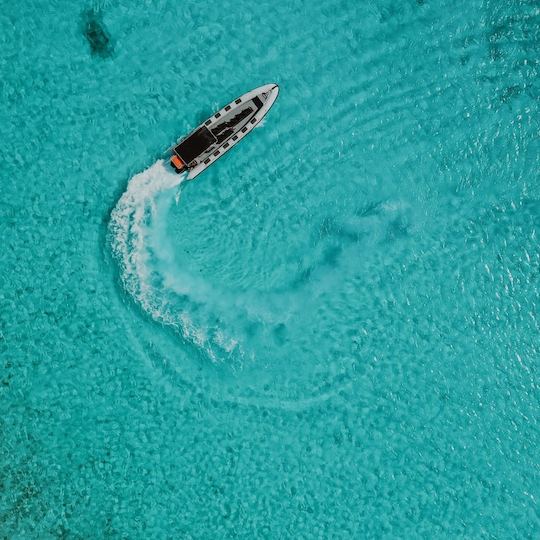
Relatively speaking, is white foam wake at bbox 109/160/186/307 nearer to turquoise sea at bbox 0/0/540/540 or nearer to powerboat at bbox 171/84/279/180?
turquoise sea at bbox 0/0/540/540

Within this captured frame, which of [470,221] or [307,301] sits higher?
[307,301]

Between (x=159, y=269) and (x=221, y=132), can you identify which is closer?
(x=221, y=132)

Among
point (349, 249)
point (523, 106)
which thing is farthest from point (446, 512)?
point (523, 106)

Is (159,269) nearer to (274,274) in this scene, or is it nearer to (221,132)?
(274,274)

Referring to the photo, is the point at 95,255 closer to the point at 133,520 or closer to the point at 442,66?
the point at 133,520

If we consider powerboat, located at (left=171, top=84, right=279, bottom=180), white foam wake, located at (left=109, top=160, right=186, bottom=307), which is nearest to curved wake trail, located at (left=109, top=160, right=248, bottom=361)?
white foam wake, located at (left=109, top=160, right=186, bottom=307)

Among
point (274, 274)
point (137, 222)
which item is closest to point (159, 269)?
point (137, 222)
